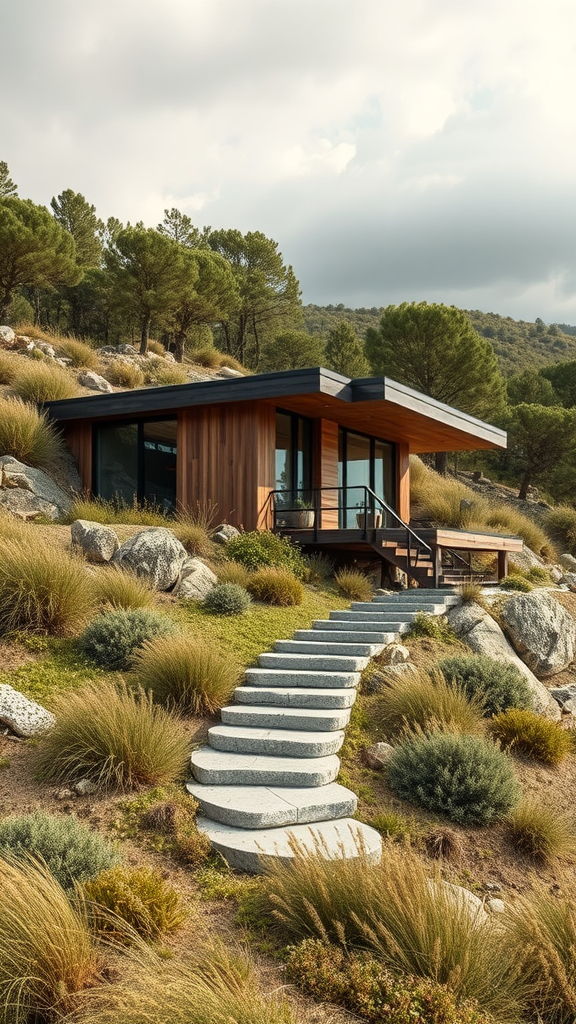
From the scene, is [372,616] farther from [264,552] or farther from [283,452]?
[283,452]

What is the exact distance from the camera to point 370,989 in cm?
311

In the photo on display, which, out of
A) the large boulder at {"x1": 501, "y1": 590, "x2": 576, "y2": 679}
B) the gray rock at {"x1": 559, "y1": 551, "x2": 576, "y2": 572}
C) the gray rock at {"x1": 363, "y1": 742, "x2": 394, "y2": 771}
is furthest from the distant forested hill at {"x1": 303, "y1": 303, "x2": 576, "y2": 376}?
the gray rock at {"x1": 363, "y1": 742, "x2": 394, "y2": 771}

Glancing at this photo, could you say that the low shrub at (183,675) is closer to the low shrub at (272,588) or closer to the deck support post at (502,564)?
the low shrub at (272,588)

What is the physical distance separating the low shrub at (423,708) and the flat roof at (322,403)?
20.4 ft

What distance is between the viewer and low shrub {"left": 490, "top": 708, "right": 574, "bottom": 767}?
23.1 feet

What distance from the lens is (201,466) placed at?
14188mm

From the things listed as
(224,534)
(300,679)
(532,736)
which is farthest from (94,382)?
(532,736)

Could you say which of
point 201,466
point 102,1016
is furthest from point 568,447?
point 102,1016

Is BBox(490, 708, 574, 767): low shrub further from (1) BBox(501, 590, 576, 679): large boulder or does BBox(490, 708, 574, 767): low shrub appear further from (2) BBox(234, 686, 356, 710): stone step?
(1) BBox(501, 590, 576, 679): large boulder

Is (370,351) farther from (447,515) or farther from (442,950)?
(442,950)

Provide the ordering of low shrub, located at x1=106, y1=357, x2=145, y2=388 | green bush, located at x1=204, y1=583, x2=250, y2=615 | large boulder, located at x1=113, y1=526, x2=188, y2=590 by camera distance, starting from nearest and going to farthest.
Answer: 1. green bush, located at x1=204, y1=583, x2=250, y2=615
2. large boulder, located at x1=113, y1=526, x2=188, y2=590
3. low shrub, located at x1=106, y1=357, x2=145, y2=388

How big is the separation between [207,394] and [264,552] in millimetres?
3463

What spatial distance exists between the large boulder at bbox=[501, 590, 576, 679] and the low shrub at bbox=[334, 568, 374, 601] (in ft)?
7.74

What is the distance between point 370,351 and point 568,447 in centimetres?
761
